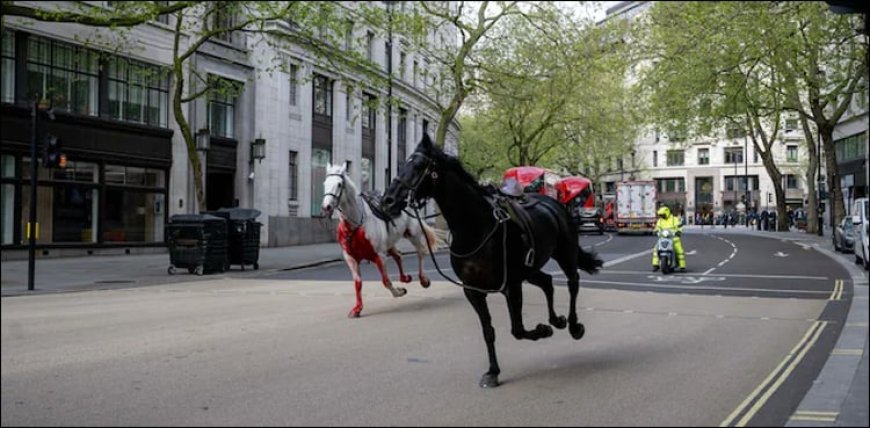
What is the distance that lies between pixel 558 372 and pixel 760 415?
1.86 m

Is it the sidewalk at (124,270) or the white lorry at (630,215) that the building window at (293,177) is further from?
the white lorry at (630,215)

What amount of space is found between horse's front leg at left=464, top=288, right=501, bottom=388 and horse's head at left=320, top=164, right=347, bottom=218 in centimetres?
519

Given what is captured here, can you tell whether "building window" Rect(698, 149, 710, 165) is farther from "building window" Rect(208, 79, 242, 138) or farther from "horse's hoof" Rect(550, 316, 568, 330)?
"building window" Rect(208, 79, 242, 138)

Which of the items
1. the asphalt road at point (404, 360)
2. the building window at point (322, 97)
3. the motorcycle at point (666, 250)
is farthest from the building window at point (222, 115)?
the motorcycle at point (666, 250)

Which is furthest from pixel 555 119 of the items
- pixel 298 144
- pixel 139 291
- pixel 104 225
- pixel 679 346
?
pixel 679 346

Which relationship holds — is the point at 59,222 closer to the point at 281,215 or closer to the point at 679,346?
the point at 679,346

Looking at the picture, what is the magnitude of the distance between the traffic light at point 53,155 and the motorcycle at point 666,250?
48.3 feet

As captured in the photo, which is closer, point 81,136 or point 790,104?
point 81,136

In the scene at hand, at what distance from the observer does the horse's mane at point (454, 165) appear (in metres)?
6.13

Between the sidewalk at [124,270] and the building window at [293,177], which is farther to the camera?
the building window at [293,177]

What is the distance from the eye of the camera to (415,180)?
19.7 ft

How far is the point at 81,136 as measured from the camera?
12.9 meters

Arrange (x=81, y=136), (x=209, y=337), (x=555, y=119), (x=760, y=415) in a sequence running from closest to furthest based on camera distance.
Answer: (x=760, y=415) → (x=209, y=337) → (x=81, y=136) → (x=555, y=119)

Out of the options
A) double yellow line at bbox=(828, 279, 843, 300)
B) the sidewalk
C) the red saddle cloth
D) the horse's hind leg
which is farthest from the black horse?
double yellow line at bbox=(828, 279, 843, 300)
